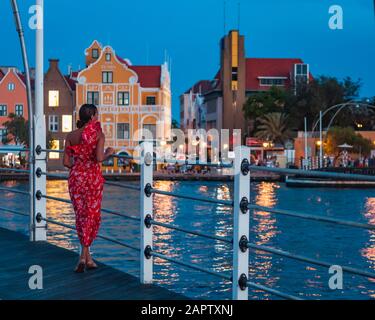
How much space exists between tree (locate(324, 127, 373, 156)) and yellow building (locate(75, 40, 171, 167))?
53.8 feet

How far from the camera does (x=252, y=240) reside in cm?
2972

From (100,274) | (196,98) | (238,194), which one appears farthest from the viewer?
(196,98)

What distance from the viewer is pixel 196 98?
403 feet

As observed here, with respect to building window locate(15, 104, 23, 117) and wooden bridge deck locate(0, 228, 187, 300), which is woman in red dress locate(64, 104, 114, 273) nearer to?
wooden bridge deck locate(0, 228, 187, 300)

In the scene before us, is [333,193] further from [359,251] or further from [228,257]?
[228,257]

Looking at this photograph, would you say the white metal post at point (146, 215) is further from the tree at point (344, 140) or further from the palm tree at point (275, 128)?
the palm tree at point (275, 128)

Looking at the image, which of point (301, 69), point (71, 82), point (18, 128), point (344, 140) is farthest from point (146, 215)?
point (301, 69)

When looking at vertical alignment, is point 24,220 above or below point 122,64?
below

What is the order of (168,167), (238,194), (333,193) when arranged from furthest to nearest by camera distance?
(168,167), (333,193), (238,194)

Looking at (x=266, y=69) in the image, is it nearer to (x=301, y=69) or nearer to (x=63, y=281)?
(x=301, y=69)

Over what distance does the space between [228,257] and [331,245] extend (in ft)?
24.1

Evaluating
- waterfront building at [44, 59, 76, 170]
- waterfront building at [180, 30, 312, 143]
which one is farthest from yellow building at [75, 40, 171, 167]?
waterfront building at [180, 30, 312, 143]

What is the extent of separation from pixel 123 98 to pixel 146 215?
7084 cm

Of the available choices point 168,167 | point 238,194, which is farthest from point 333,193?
point 238,194
